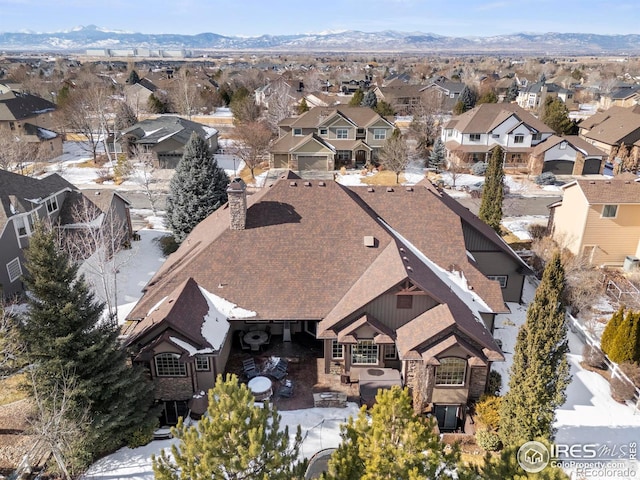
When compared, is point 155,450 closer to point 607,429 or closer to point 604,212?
point 607,429

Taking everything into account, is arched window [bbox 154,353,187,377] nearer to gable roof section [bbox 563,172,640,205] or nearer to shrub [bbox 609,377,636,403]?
shrub [bbox 609,377,636,403]

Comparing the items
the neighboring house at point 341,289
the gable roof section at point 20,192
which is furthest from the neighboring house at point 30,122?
the neighboring house at point 341,289

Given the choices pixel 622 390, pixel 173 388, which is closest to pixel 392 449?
pixel 173 388

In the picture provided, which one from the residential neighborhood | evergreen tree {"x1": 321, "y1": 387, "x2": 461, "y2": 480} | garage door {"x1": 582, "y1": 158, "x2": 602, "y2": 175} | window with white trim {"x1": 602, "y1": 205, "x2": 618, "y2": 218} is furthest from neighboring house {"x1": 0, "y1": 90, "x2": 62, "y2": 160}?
garage door {"x1": 582, "y1": 158, "x2": 602, "y2": 175}

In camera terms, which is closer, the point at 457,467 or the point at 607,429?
the point at 457,467

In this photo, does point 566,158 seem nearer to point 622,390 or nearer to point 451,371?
point 622,390

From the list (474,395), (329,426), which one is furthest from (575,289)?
(329,426)
